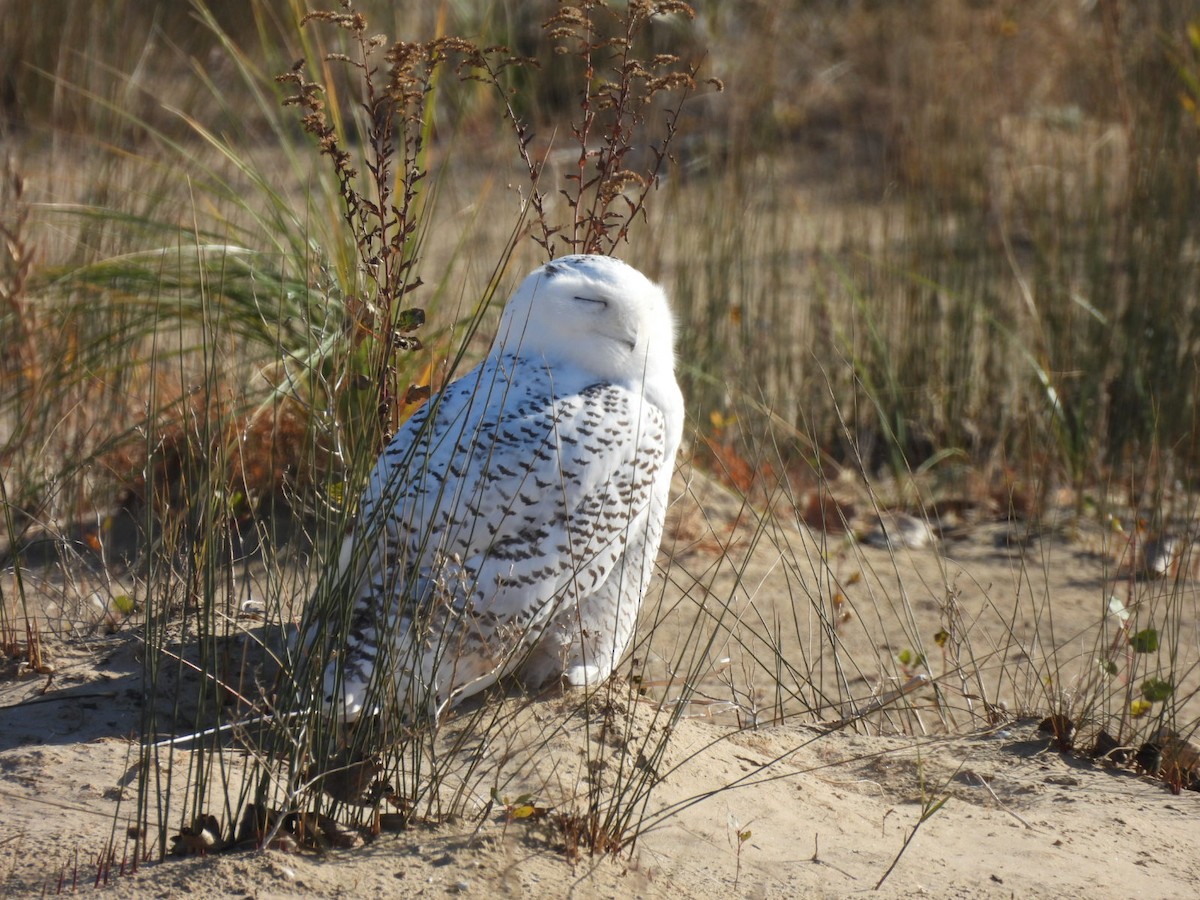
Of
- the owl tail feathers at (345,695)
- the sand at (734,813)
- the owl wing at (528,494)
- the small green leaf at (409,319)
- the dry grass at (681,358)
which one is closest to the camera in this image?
the sand at (734,813)

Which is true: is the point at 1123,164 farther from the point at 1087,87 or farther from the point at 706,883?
the point at 706,883

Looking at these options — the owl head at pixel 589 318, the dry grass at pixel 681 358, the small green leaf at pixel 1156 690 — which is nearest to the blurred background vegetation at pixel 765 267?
the dry grass at pixel 681 358

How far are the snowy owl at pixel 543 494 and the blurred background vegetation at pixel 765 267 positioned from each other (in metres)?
0.35

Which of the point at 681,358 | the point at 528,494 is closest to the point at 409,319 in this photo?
the point at 528,494

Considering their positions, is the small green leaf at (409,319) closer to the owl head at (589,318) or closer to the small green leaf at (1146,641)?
the owl head at (589,318)

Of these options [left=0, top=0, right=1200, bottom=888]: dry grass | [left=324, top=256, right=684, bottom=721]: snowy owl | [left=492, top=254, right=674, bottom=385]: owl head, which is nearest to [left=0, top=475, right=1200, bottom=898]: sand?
[left=0, top=0, right=1200, bottom=888]: dry grass

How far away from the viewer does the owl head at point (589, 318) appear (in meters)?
2.97

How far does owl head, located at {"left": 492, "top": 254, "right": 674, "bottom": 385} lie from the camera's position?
297 cm

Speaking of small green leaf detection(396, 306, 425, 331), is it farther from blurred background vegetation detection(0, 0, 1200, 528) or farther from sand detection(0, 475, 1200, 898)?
sand detection(0, 475, 1200, 898)

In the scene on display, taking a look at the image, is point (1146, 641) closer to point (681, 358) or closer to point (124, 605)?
point (124, 605)

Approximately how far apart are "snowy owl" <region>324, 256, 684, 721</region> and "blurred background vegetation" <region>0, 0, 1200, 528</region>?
1.13 feet

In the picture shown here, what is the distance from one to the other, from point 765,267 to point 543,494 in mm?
3192

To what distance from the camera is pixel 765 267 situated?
5.78 m

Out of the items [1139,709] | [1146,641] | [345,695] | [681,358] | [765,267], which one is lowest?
[1139,709]
